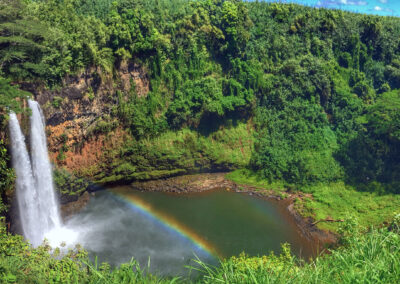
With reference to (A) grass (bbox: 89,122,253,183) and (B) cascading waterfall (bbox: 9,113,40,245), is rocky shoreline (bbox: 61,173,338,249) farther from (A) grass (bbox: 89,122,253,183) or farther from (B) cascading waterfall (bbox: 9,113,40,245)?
(B) cascading waterfall (bbox: 9,113,40,245)

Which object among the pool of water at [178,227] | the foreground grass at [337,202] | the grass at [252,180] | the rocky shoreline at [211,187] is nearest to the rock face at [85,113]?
the pool of water at [178,227]

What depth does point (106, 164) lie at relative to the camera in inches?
835

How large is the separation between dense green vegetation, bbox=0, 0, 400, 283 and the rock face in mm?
289

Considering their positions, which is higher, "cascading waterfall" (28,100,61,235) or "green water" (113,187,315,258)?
"cascading waterfall" (28,100,61,235)

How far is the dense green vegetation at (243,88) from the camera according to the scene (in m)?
20.1

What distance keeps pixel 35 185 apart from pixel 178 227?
8.33m

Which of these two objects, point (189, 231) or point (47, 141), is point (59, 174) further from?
point (189, 231)

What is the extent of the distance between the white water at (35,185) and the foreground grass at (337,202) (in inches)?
505

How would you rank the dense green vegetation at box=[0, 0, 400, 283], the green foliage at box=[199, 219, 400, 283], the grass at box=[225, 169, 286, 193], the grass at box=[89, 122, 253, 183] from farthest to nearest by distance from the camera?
the grass at box=[225, 169, 286, 193] < the grass at box=[89, 122, 253, 183] < the dense green vegetation at box=[0, 0, 400, 283] < the green foliage at box=[199, 219, 400, 283]

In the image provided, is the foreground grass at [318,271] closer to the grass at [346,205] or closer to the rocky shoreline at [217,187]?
the rocky shoreline at [217,187]

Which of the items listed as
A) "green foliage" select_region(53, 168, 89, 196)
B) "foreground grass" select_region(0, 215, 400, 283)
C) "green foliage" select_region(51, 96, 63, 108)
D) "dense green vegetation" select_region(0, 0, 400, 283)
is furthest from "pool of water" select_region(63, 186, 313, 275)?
"foreground grass" select_region(0, 215, 400, 283)

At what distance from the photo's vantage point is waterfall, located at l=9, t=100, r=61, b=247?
15228 millimetres

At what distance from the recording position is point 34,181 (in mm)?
16422

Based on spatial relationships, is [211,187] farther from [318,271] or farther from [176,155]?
[318,271]
